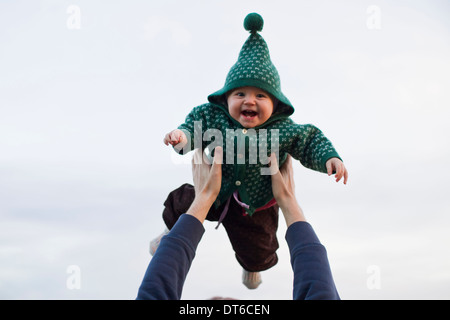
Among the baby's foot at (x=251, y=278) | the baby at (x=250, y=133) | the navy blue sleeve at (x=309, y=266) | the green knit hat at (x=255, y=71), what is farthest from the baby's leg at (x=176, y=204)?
the navy blue sleeve at (x=309, y=266)

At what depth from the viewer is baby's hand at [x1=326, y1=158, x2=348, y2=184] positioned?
2.36 m

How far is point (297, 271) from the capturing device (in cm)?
171

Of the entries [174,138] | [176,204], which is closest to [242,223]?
[176,204]

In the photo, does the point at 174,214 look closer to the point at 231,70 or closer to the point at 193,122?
the point at 193,122

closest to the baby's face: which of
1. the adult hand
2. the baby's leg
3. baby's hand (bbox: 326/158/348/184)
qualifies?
the adult hand

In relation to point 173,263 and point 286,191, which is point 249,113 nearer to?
point 286,191

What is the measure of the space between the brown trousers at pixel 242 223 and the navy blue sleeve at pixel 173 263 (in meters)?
1.02

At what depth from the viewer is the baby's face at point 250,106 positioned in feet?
8.77

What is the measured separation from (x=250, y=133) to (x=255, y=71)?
1.37ft

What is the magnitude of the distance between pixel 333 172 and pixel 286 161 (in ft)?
1.55

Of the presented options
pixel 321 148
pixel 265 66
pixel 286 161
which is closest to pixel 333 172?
pixel 321 148

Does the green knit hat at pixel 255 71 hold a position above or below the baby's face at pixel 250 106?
above

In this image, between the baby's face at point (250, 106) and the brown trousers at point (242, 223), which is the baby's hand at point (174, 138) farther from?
the brown trousers at point (242, 223)
